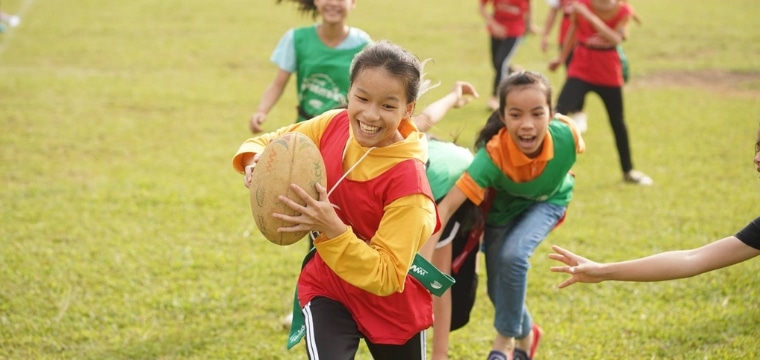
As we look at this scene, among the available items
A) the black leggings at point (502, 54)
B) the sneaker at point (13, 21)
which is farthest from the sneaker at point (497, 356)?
the sneaker at point (13, 21)

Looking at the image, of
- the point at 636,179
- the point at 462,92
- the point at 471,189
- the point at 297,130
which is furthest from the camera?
the point at 636,179

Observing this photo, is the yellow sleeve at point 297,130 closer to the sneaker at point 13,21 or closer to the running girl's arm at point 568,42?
the running girl's arm at point 568,42

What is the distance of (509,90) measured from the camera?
163 inches

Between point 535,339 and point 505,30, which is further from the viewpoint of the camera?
point 505,30

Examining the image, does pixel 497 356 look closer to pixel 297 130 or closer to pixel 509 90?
pixel 509 90

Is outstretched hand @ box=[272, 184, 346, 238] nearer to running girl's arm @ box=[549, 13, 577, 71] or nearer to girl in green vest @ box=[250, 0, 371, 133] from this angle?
girl in green vest @ box=[250, 0, 371, 133]

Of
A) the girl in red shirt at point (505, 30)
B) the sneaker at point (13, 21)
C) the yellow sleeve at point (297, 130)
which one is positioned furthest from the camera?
the sneaker at point (13, 21)

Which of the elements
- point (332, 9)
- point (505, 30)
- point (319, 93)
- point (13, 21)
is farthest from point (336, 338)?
point (13, 21)

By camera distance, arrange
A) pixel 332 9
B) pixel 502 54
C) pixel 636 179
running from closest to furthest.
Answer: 1. pixel 332 9
2. pixel 636 179
3. pixel 502 54

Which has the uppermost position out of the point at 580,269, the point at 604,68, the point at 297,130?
the point at 297,130

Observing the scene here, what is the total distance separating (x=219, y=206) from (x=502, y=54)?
5.19 metres

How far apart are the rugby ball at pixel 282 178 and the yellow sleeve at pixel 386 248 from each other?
164 mm

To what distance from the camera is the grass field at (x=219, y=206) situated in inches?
189

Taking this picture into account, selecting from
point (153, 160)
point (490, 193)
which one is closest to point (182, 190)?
point (153, 160)
